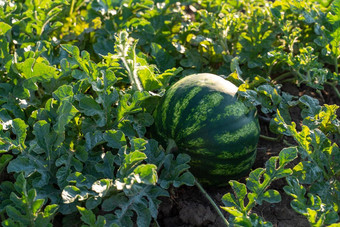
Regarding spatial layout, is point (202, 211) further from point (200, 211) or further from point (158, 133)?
point (158, 133)

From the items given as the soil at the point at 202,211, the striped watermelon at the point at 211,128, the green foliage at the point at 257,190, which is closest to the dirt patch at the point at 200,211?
the soil at the point at 202,211

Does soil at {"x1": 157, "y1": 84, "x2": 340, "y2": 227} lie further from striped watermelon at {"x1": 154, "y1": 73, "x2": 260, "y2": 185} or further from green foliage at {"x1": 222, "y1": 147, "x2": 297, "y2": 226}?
green foliage at {"x1": 222, "y1": 147, "x2": 297, "y2": 226}

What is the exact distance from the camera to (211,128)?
8.60 ft

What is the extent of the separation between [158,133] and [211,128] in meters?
0.38

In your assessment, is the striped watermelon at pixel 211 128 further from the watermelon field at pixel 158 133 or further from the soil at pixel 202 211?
the soil at pixel 202 211

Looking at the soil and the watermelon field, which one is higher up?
the watermelon field

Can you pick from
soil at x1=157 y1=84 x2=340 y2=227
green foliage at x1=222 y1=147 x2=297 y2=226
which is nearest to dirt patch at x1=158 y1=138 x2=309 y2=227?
soil at x1=157 y1=84 x2=340 y2=227

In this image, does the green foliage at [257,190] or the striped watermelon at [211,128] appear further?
the striped watermelon at [211,128]

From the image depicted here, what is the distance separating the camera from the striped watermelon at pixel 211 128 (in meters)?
2.63

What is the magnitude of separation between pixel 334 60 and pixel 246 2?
3.50 ft

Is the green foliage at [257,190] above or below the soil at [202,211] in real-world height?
above

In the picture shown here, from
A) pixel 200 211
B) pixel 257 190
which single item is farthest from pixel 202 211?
pixel 257 190

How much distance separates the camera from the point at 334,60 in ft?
11.2

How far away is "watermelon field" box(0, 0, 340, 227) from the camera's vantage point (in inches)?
91.3
